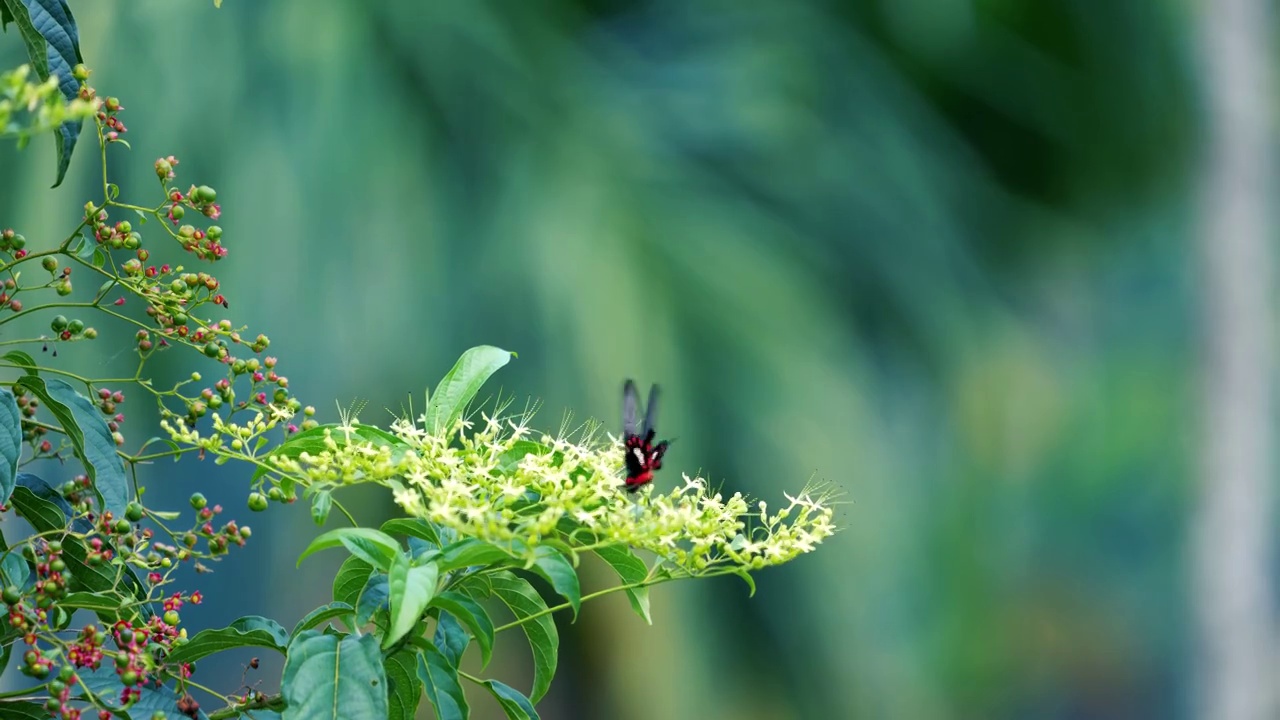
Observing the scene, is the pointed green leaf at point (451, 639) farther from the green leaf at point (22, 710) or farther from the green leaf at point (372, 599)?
the green leaf at point (22, 710)

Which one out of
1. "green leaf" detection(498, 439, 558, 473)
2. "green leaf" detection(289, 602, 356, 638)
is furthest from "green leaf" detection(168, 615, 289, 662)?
"green leaf" detection(498, 439, 558, 473)

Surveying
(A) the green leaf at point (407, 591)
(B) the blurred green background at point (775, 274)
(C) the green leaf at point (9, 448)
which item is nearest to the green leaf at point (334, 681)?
(A) the green leaf at point (407, 591)

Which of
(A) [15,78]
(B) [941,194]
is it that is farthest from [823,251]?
(A) [15,78]

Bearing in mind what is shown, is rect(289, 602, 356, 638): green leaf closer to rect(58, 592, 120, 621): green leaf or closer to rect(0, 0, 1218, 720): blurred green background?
rect(58, 592, 120, 621): green leaf

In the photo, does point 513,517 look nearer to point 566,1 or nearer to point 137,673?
point 137,673

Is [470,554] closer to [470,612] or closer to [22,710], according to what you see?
[470,612]

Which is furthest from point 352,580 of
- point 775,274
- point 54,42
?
point 775,274
